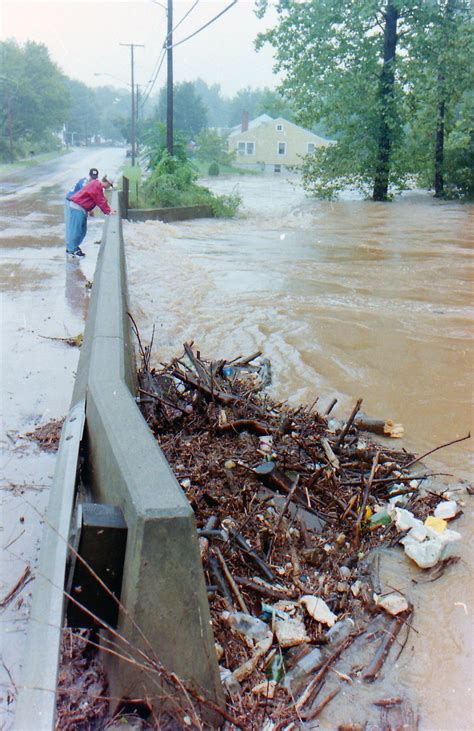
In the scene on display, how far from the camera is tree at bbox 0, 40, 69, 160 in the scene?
6128 centimetres

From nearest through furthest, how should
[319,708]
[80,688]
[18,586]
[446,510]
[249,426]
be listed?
1. [80,688]
2. [319,708]
3. [18,586]
4. [446,510]
5. [249,426]

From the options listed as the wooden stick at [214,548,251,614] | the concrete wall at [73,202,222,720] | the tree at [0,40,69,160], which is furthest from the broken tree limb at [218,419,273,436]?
the tree at [0,40,69,160]

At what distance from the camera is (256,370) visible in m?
7.34

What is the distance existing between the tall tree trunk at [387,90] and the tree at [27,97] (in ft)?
111

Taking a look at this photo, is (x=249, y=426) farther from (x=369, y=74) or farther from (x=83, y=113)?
(x=83, y=113)

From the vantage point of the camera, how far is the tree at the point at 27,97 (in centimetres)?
6128

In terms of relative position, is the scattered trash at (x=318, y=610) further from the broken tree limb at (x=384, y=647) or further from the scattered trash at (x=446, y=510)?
the scattered trash at (x=446, y=510)

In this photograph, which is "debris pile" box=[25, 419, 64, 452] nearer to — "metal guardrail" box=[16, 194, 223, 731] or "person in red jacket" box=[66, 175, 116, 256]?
"metal guardrail" box=[16, 194, 223, 731]

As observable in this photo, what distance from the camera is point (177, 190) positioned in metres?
24.1

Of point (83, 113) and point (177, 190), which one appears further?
point (83, 113)

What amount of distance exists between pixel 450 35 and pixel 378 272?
18377mm

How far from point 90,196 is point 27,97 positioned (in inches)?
2335

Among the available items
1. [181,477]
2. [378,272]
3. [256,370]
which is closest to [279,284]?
[378,272]

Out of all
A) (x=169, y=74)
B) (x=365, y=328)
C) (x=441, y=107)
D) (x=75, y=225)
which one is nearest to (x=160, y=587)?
(x=365, y=328)
